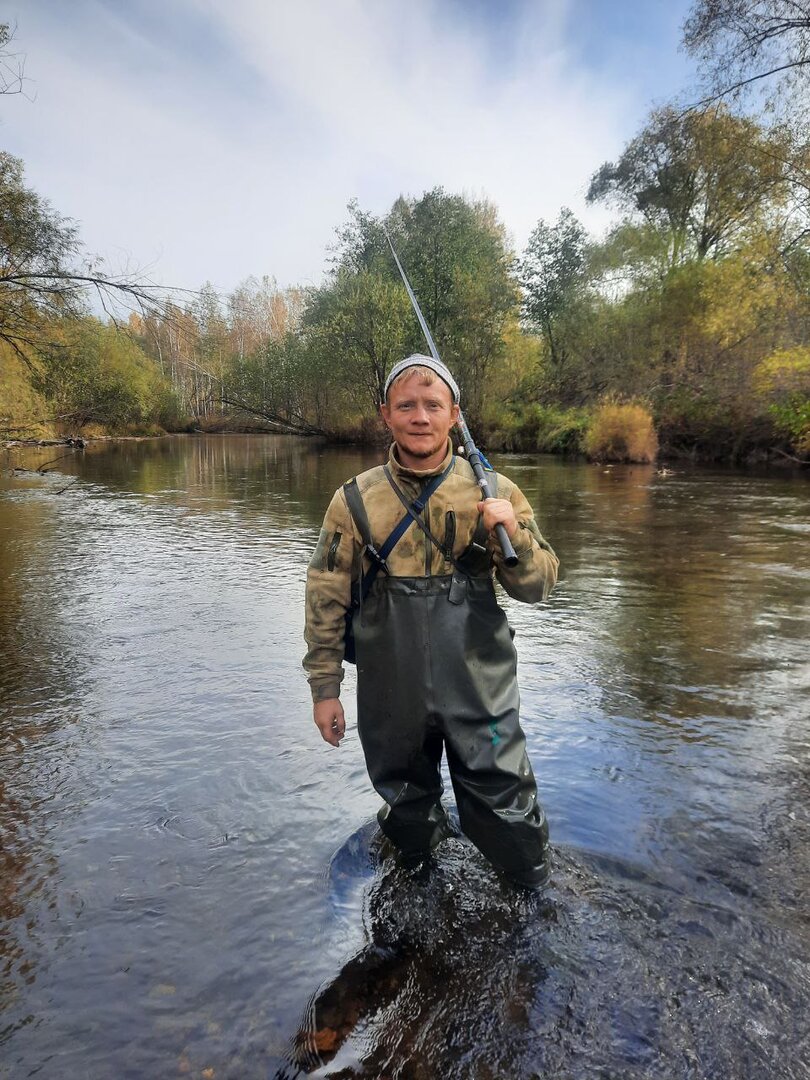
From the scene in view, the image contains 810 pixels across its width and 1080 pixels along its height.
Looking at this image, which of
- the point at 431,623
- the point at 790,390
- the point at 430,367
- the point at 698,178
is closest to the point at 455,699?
the point at 431,623

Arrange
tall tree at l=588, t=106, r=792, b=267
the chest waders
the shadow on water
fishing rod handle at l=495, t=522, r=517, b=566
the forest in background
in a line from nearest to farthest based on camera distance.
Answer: the shadow on water
fishing rod handle at l=495, t=522, r=517, b=566
the chest waders
the forest in background
tall tree at l=588, t=106, r=792, b=267

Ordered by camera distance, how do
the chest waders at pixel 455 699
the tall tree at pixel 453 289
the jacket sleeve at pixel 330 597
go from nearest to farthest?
the chest waders at pixel 455 699 < the jacket sleeve at pixel 330 597 < the tall tree at pixel 453 289

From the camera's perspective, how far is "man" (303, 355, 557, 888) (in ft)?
7.72

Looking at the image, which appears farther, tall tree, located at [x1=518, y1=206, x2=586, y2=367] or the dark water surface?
tall tree, located at [x1=518, y1=206, x2=586, y2=367]

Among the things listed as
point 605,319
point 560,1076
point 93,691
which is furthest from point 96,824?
point 605,319

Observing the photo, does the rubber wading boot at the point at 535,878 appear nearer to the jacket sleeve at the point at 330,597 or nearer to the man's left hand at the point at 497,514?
the jacket sleeve at the point at 330,597

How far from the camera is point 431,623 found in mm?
2363

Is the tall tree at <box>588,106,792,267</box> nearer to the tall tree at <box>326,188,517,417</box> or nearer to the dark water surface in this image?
the tall tree at <box>326,188,517,417</box>

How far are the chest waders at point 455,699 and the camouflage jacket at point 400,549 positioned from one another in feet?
0.14

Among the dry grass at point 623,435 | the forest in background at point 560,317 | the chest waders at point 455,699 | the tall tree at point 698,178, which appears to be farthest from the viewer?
the dry grass at point 623,435

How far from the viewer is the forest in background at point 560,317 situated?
9.20 meters

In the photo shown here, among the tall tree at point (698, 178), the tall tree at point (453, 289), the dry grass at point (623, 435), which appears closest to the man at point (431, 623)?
the tall tree at point (698, 178)

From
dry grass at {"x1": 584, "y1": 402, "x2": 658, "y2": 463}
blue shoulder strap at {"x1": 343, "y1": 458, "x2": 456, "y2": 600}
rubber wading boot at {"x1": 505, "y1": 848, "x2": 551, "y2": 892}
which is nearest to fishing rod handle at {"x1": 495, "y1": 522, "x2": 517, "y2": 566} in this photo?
blue shoulder strap at {"x1": 343, "y1": 458, "x2": 456, "y2": 600}

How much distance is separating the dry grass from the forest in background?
77mm
